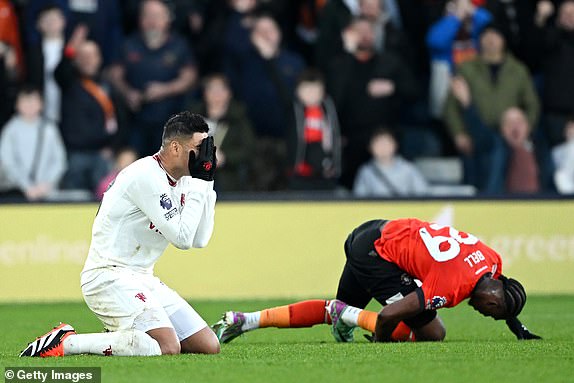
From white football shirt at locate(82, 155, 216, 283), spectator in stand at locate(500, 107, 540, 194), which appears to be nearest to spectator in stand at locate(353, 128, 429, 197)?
spectator in stand at locate(500, 107, 540, 194)

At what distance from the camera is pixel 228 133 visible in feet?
51.7

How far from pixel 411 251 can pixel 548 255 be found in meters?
6.13

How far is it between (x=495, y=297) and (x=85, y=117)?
8148 mm

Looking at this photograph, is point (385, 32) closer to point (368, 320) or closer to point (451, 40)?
point (451, 40)

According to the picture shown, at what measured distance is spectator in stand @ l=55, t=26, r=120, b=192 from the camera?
1584 cm

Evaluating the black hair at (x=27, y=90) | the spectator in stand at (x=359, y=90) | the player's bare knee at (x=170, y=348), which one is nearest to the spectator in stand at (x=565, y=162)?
the spectator in stand at (x=359, y=90)

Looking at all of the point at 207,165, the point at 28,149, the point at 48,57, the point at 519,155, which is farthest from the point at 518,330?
the point at 48,57

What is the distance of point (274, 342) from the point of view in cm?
1031

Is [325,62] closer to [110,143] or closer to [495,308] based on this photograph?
[110,143]

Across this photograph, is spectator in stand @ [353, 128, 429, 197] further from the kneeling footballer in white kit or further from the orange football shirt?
the kneeling footballer in white kit

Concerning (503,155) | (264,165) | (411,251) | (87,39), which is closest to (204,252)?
(264,165)

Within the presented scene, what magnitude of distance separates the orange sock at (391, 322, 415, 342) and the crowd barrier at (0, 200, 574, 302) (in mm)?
4923

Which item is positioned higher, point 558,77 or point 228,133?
point 558,77

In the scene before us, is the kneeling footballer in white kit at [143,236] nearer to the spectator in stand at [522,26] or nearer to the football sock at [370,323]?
the football sock at [370,323]
